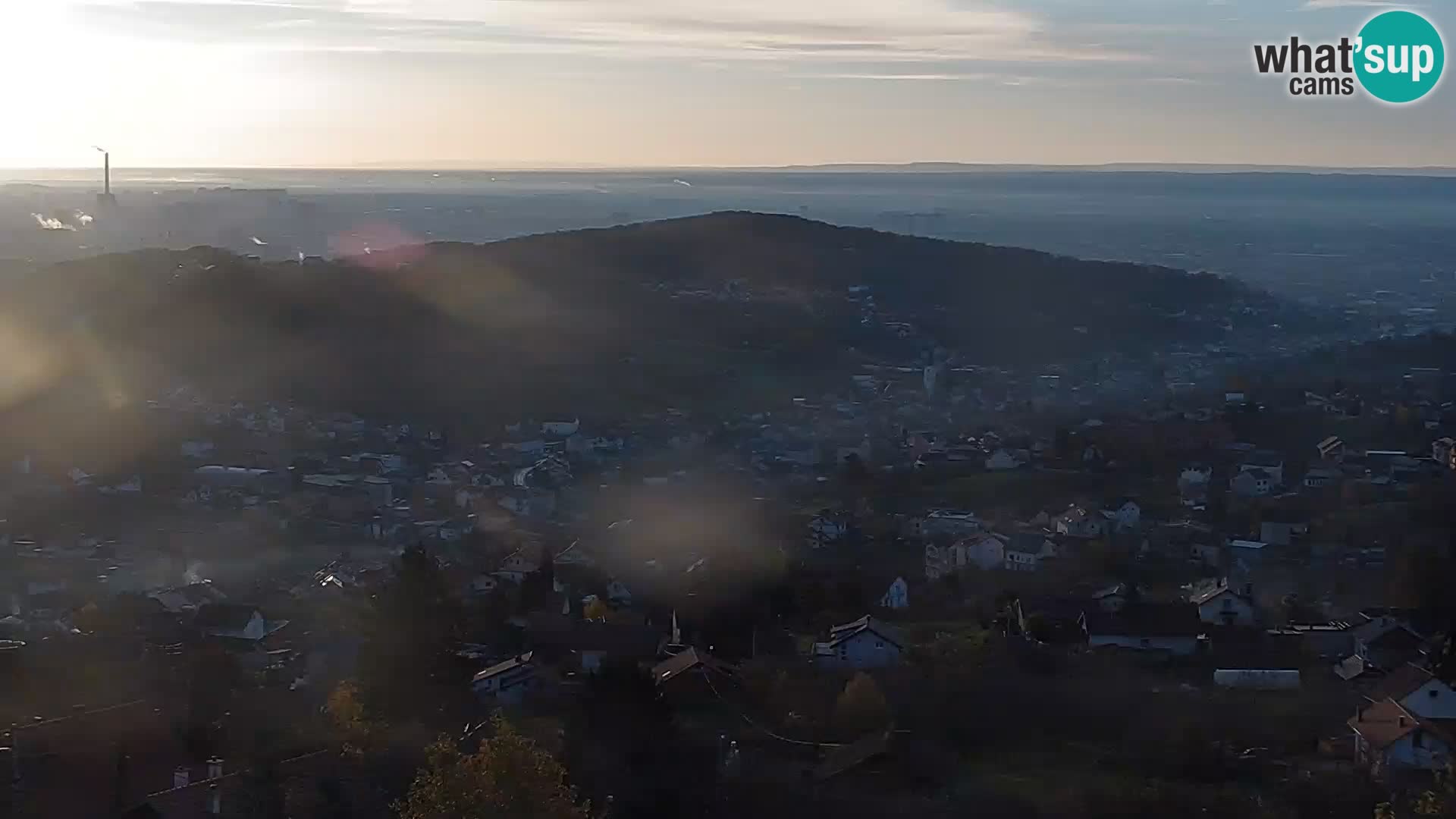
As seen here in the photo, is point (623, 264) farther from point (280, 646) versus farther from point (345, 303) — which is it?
point (280, 646)

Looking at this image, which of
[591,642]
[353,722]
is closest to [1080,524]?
[591,642]

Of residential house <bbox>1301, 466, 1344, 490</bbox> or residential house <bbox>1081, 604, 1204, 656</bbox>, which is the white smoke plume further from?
residential house <bbox>1081, 604, 1204, 656</bbox>

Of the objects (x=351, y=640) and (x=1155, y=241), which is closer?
(x=351, y=640)

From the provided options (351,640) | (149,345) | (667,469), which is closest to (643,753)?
(351,640)

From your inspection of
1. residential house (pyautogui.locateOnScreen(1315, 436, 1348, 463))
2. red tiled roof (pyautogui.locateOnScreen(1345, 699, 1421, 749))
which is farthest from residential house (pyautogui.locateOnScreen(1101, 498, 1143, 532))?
red tiled roof (pyautogui.locateOnScreen(1345, 699, 1421, 749))

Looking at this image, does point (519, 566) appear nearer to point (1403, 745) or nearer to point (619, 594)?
point (619, 594)
